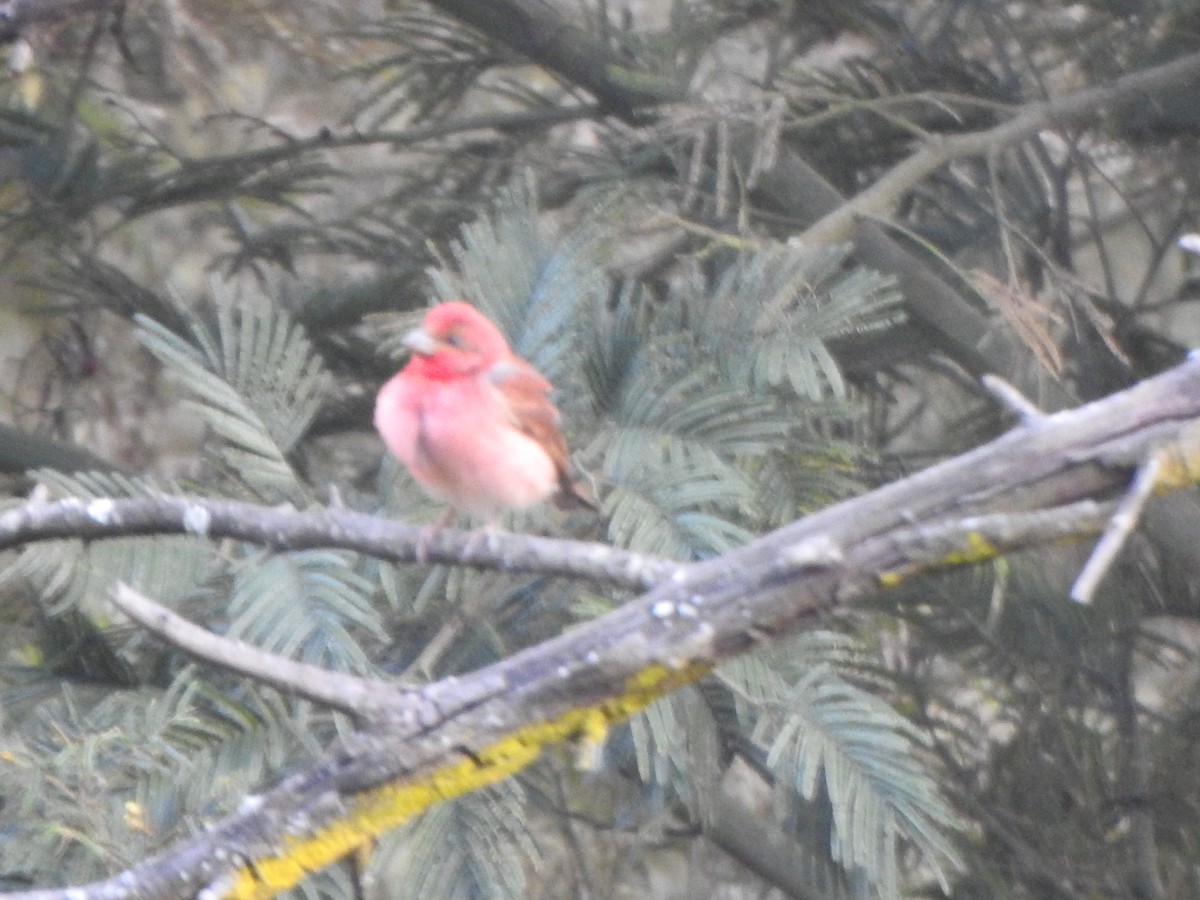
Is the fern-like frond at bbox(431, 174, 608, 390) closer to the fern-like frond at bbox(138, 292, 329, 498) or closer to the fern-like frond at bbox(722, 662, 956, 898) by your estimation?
the fern-like frond at bbox(138, 292, 329, 498)

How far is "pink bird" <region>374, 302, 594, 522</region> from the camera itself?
2801 millimetres

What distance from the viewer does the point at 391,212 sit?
178 inches

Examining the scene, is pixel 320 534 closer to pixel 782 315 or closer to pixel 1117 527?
pixel 782 315

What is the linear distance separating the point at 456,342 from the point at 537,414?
18cm

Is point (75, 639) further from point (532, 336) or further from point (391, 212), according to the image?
point (391, 212)

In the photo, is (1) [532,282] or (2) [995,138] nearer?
(1) [532,282]

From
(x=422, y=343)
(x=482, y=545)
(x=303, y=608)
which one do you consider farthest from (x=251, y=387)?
(x=482, y=545)

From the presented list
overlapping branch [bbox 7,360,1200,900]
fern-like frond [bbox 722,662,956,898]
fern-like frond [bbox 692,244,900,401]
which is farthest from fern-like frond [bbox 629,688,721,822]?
overlapping branch [bbox 7,360,1200,900]

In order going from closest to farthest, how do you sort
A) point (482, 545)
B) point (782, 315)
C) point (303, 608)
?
point (482, 545) < point (303, 608) < point (782, 315)

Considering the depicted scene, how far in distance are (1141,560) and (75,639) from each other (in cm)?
244

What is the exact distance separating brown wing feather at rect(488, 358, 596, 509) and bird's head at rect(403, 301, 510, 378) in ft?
0.11

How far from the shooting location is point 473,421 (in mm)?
2896

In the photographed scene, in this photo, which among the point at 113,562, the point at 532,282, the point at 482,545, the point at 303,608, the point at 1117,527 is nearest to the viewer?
the point at 1117,527

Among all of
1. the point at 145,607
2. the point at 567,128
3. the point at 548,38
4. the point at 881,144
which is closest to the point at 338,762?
the point at 145,607
